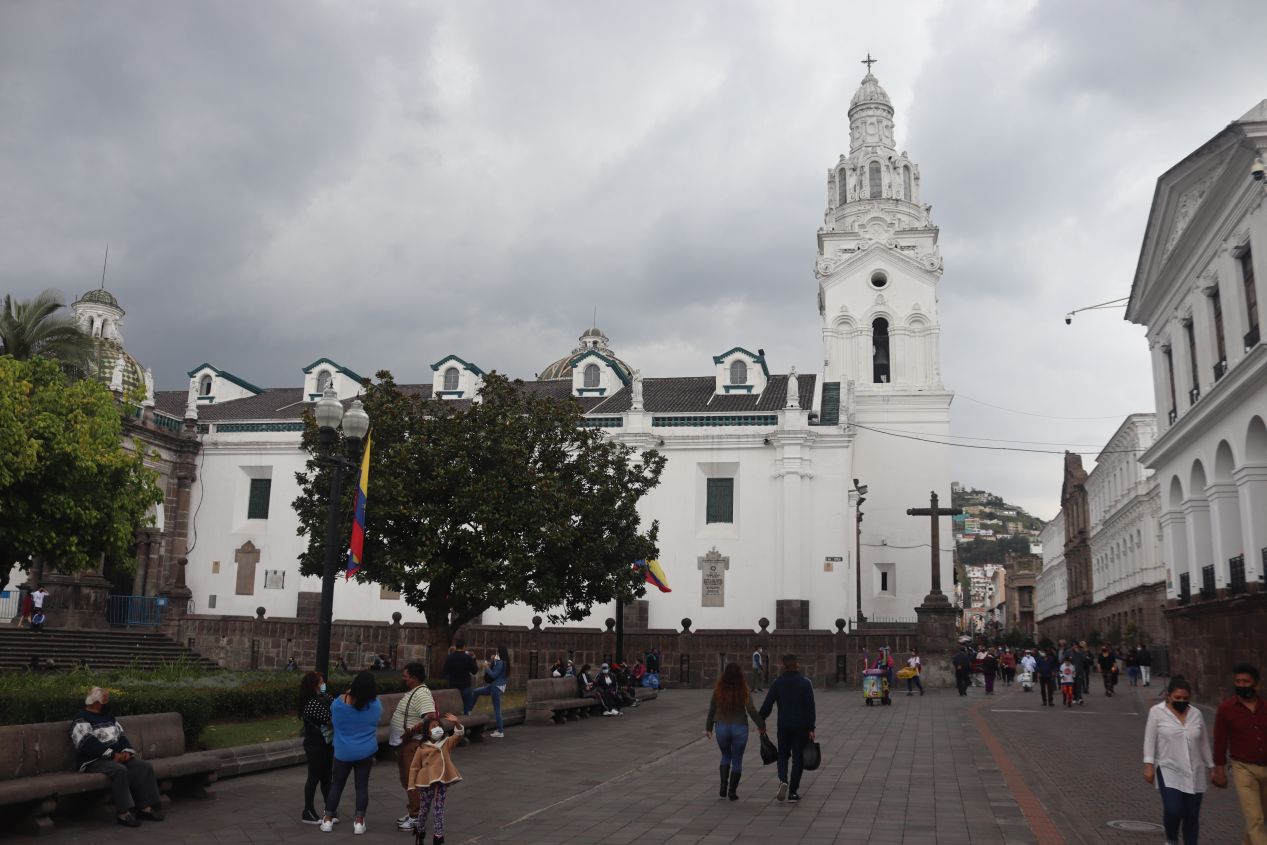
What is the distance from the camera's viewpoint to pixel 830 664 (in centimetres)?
3111

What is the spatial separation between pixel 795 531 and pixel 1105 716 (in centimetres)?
1585

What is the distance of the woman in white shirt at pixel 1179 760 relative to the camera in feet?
26.4

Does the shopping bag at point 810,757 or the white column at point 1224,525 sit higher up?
the white column at point 1224,525

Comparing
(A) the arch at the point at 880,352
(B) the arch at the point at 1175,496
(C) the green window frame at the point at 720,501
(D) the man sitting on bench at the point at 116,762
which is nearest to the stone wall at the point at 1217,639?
(B) the arch at the point at 1175,496

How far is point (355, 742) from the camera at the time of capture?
30.1ft

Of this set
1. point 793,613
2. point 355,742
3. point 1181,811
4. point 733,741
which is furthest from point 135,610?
point 1181,811

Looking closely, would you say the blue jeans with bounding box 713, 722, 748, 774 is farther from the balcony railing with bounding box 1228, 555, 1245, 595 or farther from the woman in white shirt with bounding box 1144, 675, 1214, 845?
the balcony railing with bounding box 1228, 555, 1245, 595

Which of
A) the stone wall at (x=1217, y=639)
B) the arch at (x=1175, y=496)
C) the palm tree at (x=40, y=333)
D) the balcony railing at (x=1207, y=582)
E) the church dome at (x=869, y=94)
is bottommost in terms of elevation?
the stone wall at (x=1217, y=639)

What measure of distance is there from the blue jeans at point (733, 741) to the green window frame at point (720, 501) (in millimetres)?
28166

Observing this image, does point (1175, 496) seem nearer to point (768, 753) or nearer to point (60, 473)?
point (768, 753)

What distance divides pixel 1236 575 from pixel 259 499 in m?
36.4

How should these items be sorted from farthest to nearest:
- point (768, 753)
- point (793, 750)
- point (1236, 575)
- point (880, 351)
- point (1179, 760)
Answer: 1. point (880, 351)
2. point (1236, 575)
3. point (768, 753)
4. point (793, 750)
5. point (1179, 760)

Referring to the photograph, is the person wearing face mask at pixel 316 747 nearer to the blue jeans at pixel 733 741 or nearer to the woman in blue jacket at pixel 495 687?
the blue jeans at pixel 733 741

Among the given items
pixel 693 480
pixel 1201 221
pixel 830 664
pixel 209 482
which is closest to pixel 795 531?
pixel 693 480
